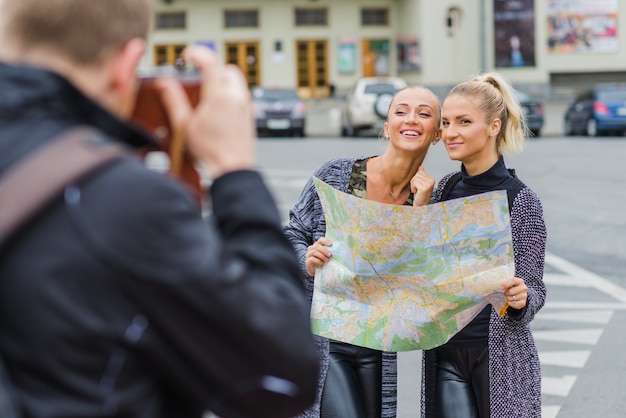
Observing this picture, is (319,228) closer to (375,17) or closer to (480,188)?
(480,188)

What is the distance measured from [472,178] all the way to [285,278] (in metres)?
2.63

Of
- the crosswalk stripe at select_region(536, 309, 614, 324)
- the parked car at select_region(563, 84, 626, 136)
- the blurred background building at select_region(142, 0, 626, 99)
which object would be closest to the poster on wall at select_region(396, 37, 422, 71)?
the blurred background building at select_region(142, 0, 626, 99)

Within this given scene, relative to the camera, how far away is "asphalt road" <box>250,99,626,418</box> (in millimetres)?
7129

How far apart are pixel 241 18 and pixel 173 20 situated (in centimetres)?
315

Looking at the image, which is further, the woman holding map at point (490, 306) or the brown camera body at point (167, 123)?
the woman holding map at point (490, 306)

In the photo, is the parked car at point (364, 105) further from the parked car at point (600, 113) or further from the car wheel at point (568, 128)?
the parked car at point (600, 113)

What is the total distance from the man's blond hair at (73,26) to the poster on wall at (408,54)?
48385 millimetres

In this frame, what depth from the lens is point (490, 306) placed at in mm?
4176

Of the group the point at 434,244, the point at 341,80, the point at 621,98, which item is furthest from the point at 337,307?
the point at 341,80

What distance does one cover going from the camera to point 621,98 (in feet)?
104

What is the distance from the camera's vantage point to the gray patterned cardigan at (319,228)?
4.29 m

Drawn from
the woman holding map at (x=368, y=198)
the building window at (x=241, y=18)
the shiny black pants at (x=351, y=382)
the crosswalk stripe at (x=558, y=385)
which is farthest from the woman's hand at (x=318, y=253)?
the building window at (x=241, y=18)

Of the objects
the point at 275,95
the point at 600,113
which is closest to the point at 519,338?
the point at 600,113

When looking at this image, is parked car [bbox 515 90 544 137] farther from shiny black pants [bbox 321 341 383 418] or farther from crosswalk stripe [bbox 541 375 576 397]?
shiny black pants [bbox 321 341 383 418]
